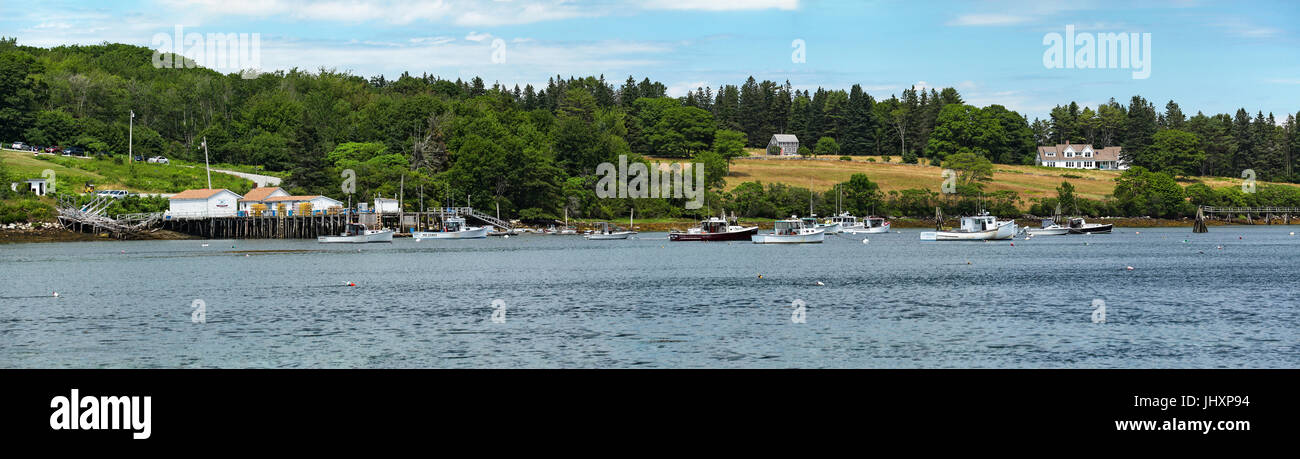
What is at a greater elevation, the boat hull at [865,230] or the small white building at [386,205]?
the small white building at [386,205]

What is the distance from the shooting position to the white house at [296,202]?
14462cm

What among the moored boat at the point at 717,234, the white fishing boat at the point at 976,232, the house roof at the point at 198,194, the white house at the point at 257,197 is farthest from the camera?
the white house at the point at 257,197

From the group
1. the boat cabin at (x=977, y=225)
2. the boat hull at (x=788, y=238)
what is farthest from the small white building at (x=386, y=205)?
the boat cabin at (x=977, y=225)

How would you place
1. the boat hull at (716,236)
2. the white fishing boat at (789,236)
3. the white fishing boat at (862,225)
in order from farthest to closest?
the white fishing boat at (862,225) → the boat hull at (716,236) → the white fishing boat at (789,236)

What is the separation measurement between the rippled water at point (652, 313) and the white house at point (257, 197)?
2233 inches

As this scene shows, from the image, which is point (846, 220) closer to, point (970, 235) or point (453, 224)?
point (970, 235)

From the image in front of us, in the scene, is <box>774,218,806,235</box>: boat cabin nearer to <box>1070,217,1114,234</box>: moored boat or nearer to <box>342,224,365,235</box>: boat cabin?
<box>1070,217,1114,234</box>: moored boat

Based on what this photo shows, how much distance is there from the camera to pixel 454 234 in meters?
141

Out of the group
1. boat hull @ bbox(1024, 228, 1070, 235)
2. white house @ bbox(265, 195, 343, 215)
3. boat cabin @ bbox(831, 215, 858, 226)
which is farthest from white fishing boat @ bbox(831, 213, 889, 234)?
white house @ bbox(265, 195, 343, 215)

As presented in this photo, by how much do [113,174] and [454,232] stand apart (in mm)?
55137

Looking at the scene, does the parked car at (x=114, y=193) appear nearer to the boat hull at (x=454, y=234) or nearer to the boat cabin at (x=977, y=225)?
the boat hull at (x=454, y=234)
